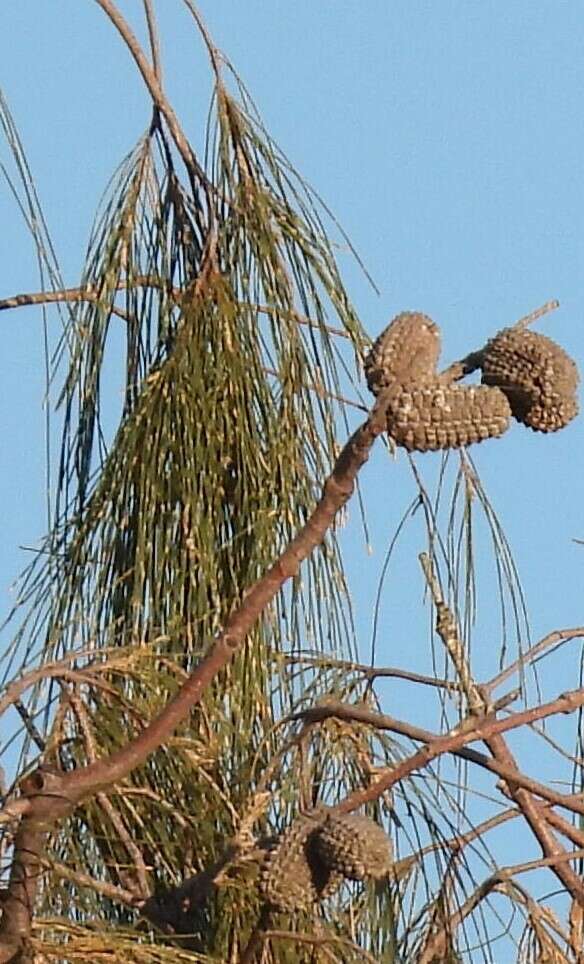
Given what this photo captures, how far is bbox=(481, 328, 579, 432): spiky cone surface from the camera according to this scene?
113 centimetres

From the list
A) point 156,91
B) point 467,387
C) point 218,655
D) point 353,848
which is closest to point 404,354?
point 467,387

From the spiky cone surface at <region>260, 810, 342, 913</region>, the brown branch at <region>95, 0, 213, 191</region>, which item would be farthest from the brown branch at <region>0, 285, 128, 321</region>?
the spiky cone surface at <region>260, 810, 342, 913</region>

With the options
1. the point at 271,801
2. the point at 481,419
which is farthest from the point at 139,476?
the point at 481,419

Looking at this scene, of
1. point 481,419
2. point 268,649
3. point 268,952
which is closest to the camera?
point 481,419

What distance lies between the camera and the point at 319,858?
121cm

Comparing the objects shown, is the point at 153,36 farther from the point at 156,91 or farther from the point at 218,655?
the point at 218,655

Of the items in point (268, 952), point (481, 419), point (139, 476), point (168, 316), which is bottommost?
point (268, 952)

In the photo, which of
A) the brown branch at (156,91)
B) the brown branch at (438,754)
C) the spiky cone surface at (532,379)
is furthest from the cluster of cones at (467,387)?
the brown branch at (156,91)

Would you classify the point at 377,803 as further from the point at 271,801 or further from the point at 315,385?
the point at 315,385

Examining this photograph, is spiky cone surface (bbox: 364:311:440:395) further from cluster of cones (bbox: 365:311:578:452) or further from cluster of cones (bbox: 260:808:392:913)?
cluster of cones (bbox: 260:808:392:913)

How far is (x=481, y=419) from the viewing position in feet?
3.53

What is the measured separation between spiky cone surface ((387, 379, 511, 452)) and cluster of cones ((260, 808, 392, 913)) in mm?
229

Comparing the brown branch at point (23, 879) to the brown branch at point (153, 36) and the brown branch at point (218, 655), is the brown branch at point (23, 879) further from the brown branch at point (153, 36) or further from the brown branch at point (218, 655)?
the brown branch at point (153, 36)

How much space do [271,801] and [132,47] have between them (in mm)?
484
